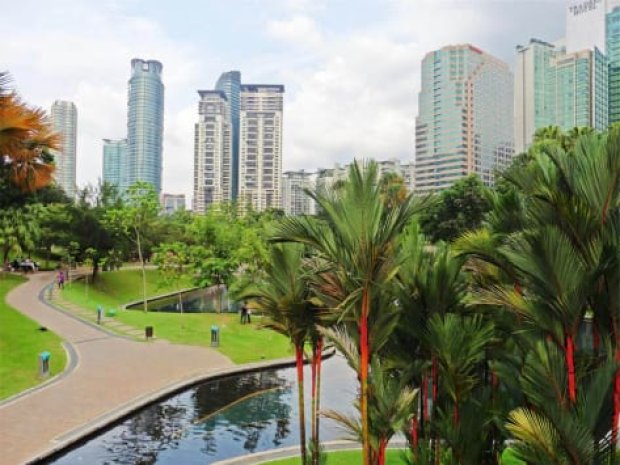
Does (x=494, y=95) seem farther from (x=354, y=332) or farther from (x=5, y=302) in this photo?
(x=354, y=332)

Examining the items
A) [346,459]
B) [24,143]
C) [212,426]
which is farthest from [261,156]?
[24,143]

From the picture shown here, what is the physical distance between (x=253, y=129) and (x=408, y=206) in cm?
11297

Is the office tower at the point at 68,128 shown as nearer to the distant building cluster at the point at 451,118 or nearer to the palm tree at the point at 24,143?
the distant building cluster at the point at 451,118

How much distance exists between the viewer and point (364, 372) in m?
4.46

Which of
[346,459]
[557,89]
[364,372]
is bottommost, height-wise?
[346,459]

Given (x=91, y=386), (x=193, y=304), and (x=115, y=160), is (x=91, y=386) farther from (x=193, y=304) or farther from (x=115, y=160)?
(x=115, y=160)

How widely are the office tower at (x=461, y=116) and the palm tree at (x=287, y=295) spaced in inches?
3475

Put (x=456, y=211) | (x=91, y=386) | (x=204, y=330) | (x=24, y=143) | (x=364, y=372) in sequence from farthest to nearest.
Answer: (x=456, y=211), (x=204, y=330), (x=91, y=386), (x=24, y=143), (x=364, y=372)

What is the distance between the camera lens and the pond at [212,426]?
9.99 meters

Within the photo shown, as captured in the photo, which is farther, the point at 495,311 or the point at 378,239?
the point at 495,311

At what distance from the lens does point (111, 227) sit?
3450 cm

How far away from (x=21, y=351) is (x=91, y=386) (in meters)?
4.74

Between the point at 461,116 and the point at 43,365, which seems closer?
the point at 43,365

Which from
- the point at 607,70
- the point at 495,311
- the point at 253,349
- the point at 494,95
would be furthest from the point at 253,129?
the point at 495,311
